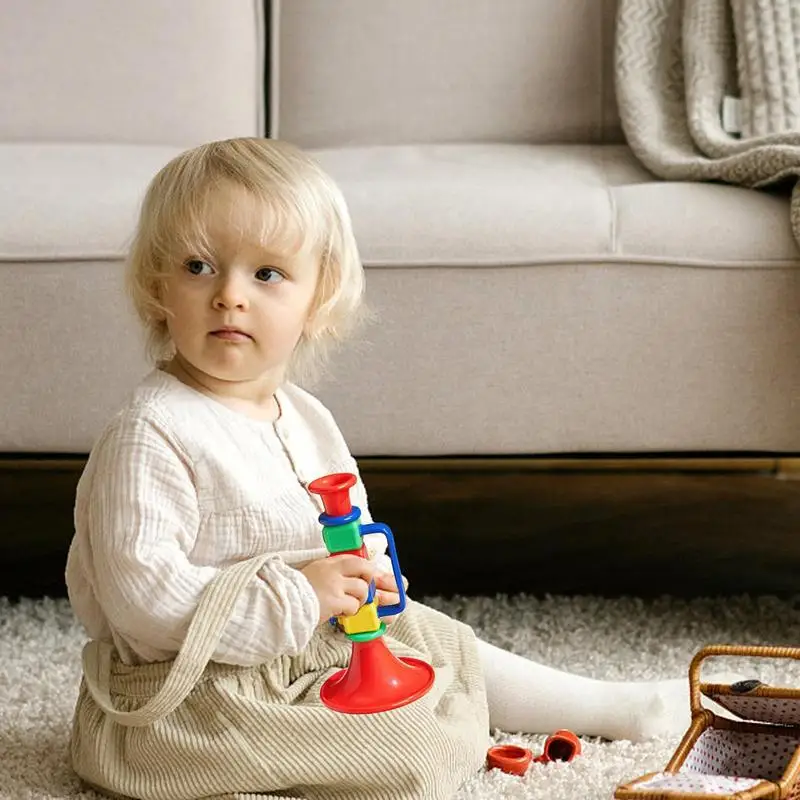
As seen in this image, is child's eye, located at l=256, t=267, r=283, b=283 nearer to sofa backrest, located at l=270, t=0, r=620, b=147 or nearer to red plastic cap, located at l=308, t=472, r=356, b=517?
red plastic cap, located at l=308, t=472, r=356, b=517

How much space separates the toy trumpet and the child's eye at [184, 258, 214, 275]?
200 millimetres

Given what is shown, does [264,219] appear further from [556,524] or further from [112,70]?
[112,70]

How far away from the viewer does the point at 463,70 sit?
1955 mm

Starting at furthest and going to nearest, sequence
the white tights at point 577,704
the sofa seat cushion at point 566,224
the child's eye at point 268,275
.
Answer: the sofa seat cushion at point 566,224, the white tights at point 577,704, the child's eye at point 268,275

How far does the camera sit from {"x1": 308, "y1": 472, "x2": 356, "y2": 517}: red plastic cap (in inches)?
41.3

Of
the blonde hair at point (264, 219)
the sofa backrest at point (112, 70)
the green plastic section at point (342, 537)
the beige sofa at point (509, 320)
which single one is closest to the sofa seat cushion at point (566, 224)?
the beige sofa at point (509, 320)

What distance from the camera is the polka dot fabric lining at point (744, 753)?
3.61 feet

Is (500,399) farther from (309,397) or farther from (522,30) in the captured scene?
(522,30)

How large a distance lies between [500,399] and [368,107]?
0.68 metres

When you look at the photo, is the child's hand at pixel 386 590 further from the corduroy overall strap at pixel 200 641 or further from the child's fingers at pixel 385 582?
the corduroy overall strap at pixel 200 641

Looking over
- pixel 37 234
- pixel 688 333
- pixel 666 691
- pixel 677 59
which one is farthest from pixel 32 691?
pixel 677 59

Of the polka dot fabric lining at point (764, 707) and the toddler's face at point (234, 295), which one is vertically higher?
the toddler's face at point (234, 295)

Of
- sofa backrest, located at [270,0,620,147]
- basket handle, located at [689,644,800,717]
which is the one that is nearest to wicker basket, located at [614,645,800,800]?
basket handle, located at [689,644,800,717]

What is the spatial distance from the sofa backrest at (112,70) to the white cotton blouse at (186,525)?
2.86ft
